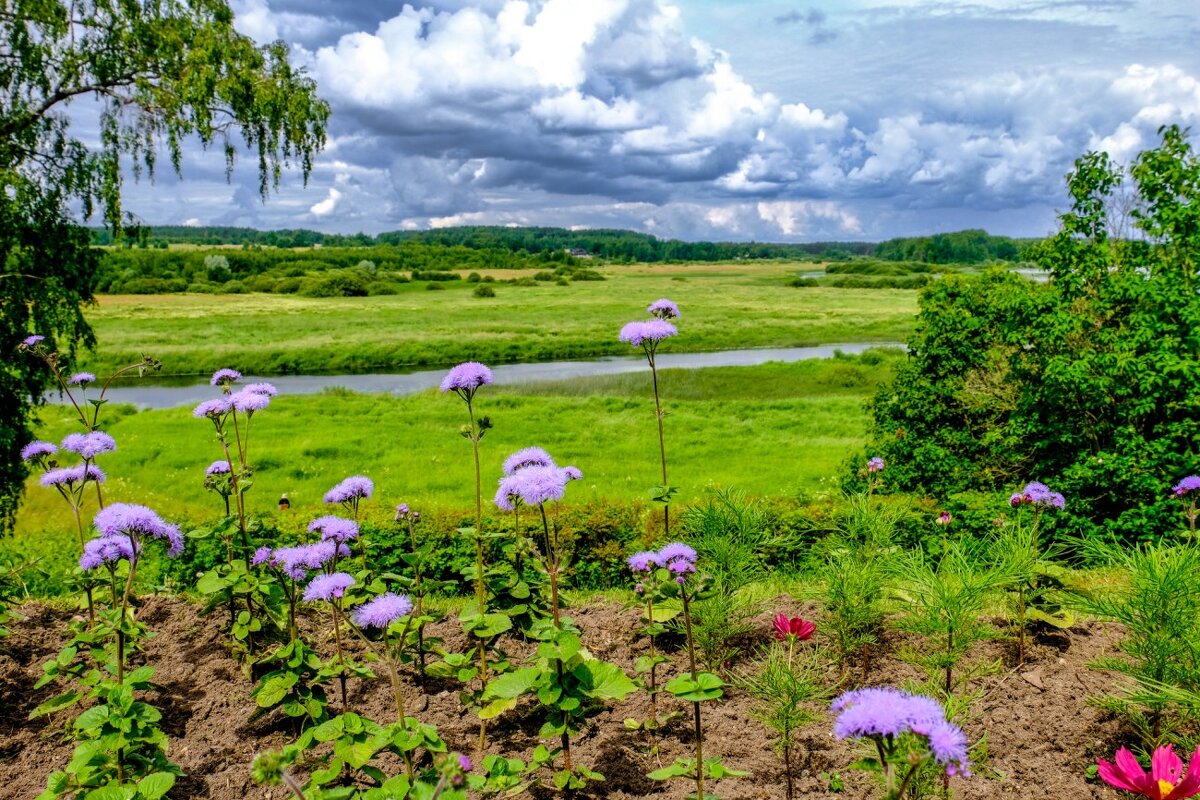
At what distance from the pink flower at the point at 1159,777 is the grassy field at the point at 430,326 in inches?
1776

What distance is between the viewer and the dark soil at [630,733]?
3.40 metres

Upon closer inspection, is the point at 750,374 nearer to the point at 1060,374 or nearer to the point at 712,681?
the point at 1060,374

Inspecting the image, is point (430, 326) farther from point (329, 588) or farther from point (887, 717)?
point (887, 717)

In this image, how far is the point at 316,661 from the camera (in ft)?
12.5

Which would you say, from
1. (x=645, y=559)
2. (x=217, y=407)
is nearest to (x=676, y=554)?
(x=645, y=559)

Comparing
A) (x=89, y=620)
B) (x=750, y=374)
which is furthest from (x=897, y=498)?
(x=750, y=374)

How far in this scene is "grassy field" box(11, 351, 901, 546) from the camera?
17.2 metres

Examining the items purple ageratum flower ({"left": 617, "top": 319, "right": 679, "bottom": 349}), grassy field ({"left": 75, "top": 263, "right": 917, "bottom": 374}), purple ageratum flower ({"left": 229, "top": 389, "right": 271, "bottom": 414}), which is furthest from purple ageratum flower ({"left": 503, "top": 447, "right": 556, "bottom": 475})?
grassy field ({"left": 75, "top": 263, "right": 917, "bottom": 374})

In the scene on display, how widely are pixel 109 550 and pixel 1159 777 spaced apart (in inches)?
183

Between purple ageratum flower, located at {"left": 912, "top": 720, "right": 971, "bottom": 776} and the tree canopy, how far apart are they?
8.55m

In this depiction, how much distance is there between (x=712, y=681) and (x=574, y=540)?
5.52 metres

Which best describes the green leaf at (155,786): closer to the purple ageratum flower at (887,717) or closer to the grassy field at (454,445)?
the purple ageratum flower at (887,717)

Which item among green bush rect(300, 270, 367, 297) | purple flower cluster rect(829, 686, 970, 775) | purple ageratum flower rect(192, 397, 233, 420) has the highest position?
green bush rect(300, 270, 367, 297)

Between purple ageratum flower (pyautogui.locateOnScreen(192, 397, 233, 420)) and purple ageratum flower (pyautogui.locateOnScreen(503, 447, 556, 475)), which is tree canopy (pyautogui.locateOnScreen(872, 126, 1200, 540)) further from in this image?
purple ageratum flower (pyautogui.locateOnScreen(192, 397, 233, 420))
